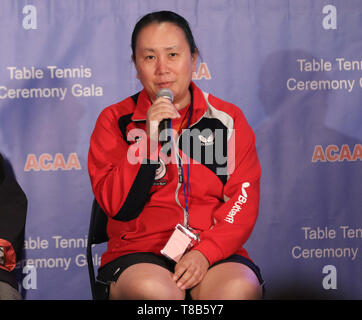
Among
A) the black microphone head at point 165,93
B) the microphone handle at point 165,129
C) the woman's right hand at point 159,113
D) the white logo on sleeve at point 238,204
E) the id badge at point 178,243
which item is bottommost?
the id badge at point 178,243

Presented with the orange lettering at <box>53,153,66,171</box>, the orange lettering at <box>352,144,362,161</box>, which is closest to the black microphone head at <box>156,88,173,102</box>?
the orange lettering at <box>53,153,66,171</box>

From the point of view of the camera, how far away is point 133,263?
1793 millimetres

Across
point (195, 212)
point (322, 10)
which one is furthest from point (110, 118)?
point (322, 10)

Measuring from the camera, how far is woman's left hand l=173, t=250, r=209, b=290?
1750 millimetres

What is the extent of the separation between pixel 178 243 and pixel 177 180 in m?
0.25

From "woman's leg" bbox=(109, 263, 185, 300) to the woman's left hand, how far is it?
0.03m

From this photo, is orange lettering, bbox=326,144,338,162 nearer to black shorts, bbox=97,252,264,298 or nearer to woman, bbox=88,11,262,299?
woman, bbox=88,11,262,299

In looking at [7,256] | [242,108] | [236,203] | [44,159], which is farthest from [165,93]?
[44,159]

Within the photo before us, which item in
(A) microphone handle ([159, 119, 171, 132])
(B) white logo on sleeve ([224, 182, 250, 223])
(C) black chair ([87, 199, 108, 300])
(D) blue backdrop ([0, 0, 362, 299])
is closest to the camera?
(A) microphone handle ([159, 119, 171, 132])

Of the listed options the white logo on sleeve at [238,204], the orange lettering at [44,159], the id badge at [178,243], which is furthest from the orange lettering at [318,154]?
the orange lettering at [44,159]

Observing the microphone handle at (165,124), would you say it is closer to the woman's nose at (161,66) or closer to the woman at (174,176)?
the woman at (174,176)

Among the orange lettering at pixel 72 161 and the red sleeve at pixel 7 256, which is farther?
the orange lettering at pixel 72 161

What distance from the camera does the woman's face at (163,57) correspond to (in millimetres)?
1950

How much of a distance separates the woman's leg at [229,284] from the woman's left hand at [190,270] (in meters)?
0.03
